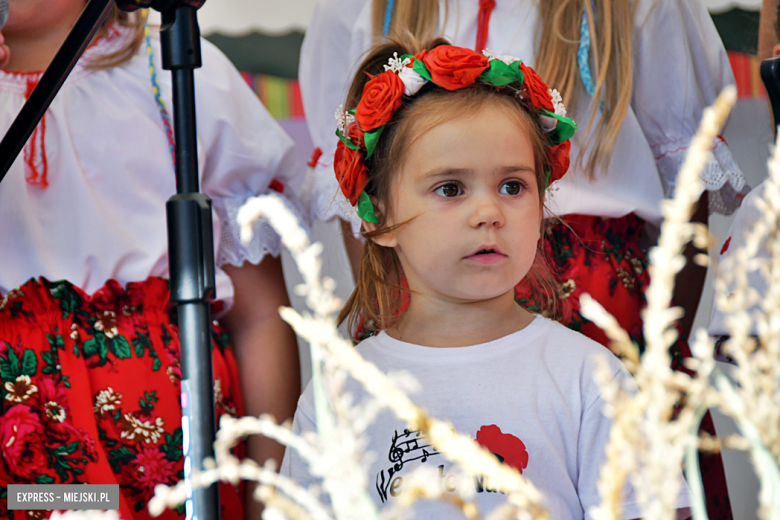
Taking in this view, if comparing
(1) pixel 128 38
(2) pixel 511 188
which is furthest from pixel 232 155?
(2) pixel 511 188

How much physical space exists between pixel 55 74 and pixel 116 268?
0.71m

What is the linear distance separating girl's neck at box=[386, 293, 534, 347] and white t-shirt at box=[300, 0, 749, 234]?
0.80ft

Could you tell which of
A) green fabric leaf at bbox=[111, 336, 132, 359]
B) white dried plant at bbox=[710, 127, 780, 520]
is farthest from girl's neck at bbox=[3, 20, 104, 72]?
white dried plant at bbox=[710, 127, 780, 520]

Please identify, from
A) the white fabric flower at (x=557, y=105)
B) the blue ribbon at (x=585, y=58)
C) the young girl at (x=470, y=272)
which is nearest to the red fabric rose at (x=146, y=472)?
the young girl at (x=470, y=272)

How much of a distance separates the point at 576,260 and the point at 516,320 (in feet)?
0.74

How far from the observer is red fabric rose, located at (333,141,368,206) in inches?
46.3

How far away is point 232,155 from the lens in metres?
1.46

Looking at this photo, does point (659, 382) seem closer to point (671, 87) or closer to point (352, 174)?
point (352, 174)

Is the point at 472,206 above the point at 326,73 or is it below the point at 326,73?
below

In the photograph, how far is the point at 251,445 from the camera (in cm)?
142

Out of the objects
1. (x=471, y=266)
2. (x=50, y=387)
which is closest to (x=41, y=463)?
(x=50, y=387)

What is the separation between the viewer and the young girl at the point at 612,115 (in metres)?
1.29

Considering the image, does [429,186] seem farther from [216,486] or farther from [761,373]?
[761,373]

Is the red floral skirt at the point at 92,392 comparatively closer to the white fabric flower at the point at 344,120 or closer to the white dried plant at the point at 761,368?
the white fabric flower at the point at 344,120
